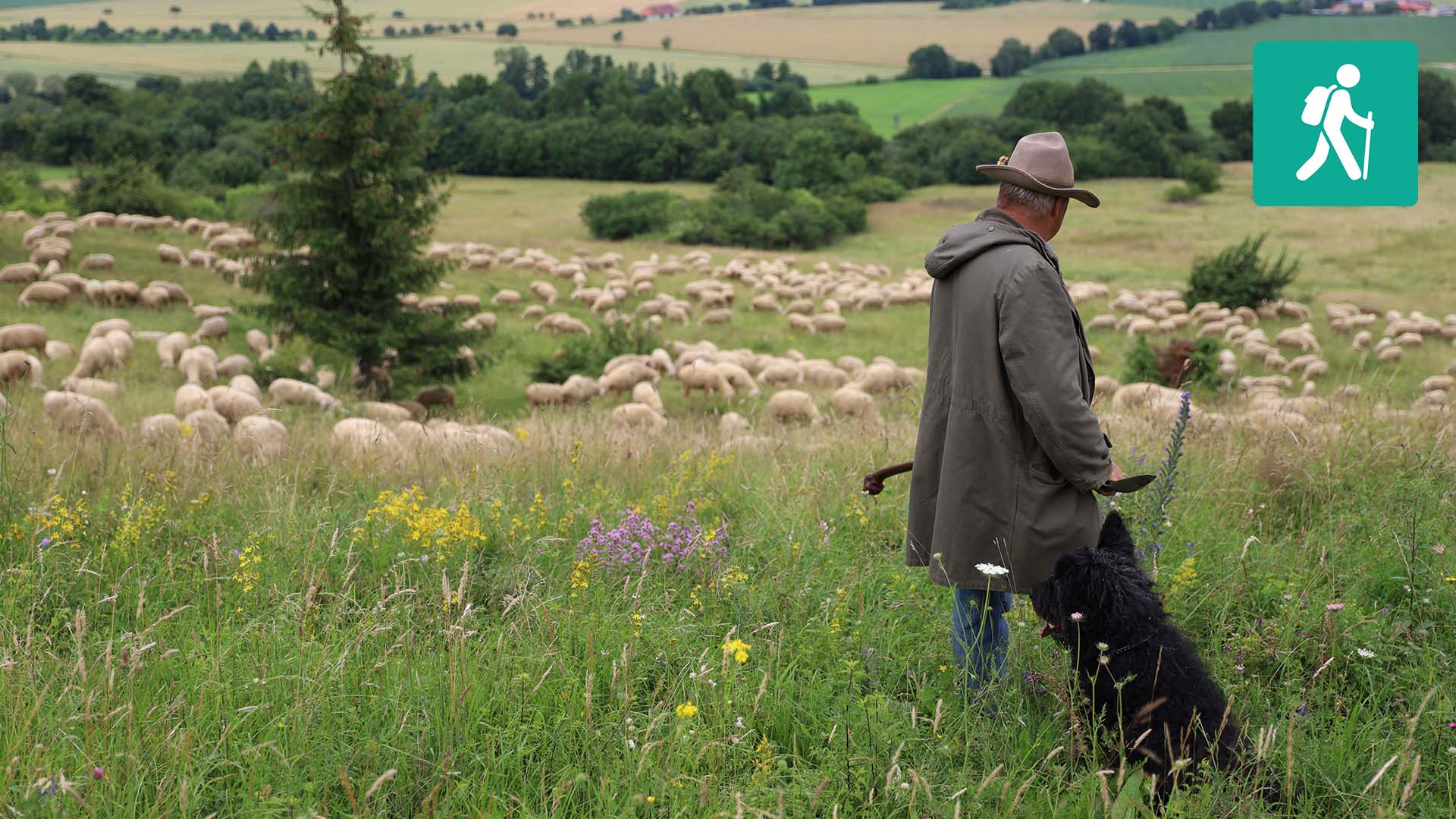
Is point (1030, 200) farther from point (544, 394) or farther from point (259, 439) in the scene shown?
point (544, 394)

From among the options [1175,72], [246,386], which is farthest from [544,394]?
[1175,72]

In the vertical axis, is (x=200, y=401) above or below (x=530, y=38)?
below

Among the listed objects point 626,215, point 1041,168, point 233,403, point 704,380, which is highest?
point 626,215

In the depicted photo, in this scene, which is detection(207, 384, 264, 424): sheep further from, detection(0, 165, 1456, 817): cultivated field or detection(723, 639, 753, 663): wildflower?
detection(723, 639, 753, 663): wildflower

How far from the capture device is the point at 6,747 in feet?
8.92

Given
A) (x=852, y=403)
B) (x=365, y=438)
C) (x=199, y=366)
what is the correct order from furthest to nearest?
1. (x=199, y=366)
2. (x=852, y=403)
3. (x=365, y=438)

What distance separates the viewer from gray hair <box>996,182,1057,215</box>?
3.58 meters

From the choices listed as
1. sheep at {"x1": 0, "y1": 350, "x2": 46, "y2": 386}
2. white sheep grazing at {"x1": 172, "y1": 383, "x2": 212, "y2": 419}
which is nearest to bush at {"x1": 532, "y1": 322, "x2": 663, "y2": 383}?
white sheep grazing at {"x1": 172, "y1": 383, "x2": 212, "y2": 419}

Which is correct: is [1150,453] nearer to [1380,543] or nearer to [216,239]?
[1380,543]

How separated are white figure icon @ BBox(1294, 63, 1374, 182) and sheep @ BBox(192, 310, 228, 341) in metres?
17.7

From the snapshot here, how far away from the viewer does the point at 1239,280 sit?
24516 mm

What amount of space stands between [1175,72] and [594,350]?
83032 millimetres

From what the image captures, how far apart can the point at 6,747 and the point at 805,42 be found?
120 metres

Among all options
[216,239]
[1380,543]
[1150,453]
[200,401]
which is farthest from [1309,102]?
[216,239]
